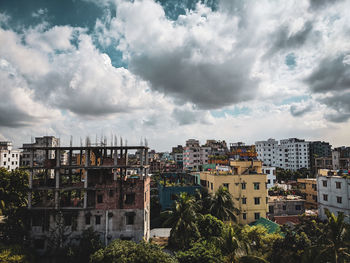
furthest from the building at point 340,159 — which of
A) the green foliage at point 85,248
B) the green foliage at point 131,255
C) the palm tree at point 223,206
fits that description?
the green foliage at point 85,248

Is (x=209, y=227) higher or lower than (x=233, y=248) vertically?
lower

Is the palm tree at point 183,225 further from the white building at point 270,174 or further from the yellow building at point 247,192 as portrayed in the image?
the white building at point 270,174

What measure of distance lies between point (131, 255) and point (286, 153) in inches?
5231

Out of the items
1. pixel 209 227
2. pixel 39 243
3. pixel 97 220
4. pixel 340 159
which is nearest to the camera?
pixel 39 243

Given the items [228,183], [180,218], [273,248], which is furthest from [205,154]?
[273,248]

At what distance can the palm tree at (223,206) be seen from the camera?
4100 centimetres

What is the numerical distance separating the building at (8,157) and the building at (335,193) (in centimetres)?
10520

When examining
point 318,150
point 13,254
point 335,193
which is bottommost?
point 13,254

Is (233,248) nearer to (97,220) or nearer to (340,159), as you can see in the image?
(97,220)

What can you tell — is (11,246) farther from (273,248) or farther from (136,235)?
(273,248)

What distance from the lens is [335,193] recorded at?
147 ft

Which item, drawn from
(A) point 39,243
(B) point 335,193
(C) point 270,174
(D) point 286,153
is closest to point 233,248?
(A) point 39,243

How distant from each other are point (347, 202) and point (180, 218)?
32800 mm

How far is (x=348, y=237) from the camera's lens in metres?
21.6
